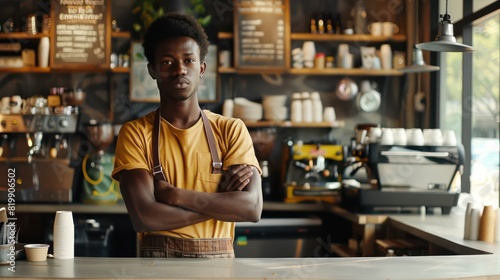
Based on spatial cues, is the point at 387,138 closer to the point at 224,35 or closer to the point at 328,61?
the point at 328,61

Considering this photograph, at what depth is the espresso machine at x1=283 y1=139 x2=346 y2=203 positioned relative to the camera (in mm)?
5620

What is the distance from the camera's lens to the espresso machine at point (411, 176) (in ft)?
15.2

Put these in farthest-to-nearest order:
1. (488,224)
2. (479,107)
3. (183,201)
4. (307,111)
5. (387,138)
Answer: (479,107), (307,111), (387,138), (488,224), (183,201)

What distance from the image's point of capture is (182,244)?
103 inches

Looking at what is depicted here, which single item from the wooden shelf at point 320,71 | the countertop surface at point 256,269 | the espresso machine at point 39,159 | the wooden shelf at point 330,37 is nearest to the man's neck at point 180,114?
the countertop surface at point 256,269

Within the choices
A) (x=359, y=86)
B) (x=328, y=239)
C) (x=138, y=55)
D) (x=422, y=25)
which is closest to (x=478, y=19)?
(x=422, y=25)

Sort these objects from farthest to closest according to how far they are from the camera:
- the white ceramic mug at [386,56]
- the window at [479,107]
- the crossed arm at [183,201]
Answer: the white ceramic mug at [386,56]
the window at [479,107]
the crossed arm at [183,201]

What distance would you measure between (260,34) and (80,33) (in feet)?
4.92

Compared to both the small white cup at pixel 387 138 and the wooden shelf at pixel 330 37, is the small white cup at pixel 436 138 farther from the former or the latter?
the wooden shelf at pixel 330 37

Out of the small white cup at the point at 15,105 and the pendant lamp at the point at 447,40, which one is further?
the small white cup at the point at 15,105

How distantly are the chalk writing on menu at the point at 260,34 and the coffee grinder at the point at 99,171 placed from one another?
1.27m

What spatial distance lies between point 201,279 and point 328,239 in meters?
3.46

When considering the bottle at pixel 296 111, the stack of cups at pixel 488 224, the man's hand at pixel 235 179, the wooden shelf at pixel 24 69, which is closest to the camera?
the man's hand at pixel 235 179

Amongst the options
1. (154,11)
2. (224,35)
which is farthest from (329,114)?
(154,11)
